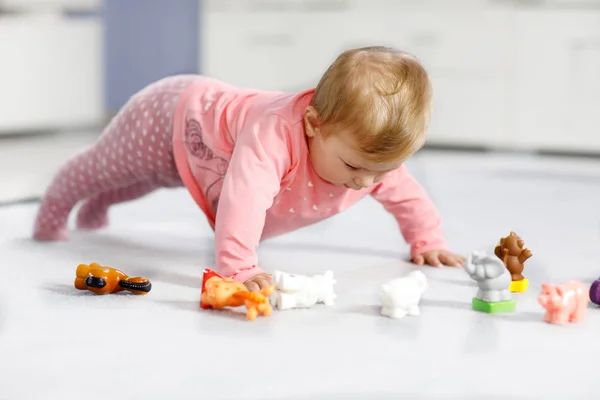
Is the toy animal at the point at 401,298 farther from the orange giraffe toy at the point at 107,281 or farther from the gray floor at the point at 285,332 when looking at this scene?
the orange giraffe toy at the point at 107,281

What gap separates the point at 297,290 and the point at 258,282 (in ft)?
0.20

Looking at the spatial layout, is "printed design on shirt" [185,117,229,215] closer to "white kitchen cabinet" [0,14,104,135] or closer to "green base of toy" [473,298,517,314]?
"green base of toy" [473,298,517,314]

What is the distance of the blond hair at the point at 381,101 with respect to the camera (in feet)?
3.53

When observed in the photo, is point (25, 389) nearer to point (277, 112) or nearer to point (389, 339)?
point (389, 339)

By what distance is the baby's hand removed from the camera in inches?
43.4

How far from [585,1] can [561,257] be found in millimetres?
1498

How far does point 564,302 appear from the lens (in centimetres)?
104

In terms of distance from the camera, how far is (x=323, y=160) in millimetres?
1174

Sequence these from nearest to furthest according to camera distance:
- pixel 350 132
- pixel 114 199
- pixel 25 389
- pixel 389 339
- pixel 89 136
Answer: pixel 25 389 → pixel 389 339 → pixel 350 132 → pixel 114 199 → pixel 89 136

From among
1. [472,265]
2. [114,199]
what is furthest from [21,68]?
[472,265]

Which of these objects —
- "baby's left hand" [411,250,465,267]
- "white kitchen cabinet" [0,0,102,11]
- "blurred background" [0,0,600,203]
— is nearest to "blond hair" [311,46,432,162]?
"baby's left hand" [411,250,465,267]

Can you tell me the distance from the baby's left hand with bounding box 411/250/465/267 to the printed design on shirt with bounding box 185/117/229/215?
31 cm

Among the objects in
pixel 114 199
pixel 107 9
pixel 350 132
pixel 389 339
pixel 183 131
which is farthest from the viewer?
pixel 107 9

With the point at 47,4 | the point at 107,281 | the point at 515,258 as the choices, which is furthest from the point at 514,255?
the point at 47,4
